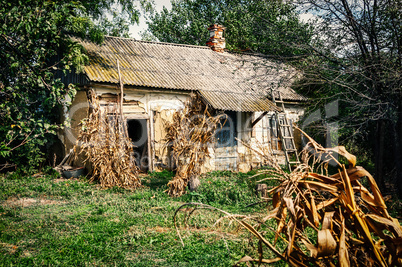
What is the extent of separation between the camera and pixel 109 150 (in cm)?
834

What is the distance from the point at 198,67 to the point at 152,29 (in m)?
11.7

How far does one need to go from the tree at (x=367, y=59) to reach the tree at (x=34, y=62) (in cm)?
601

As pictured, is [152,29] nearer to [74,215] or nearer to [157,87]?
[157,87]

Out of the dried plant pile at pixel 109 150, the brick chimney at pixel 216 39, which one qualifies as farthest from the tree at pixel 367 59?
the brick chimney at pixel 216 39

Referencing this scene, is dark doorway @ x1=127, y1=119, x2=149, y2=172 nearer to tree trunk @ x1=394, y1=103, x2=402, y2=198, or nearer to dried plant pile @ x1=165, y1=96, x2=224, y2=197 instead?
dried plant pile @ x1=165, y1=96, x2=224, y2=197

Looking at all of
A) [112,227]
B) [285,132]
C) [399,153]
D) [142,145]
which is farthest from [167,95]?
[399,153]

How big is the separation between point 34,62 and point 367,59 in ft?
28.6

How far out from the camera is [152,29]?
23.0 m

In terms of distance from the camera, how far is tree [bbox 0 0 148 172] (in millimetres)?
6461

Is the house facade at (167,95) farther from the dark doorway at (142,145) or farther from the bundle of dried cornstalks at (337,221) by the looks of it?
the bundle of dried cornstalks at (337,221)

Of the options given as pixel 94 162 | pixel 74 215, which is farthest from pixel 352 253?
pixel 94 162

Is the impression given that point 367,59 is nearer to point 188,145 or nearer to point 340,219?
point 188,145

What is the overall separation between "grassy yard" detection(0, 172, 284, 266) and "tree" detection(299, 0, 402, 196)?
3.29m

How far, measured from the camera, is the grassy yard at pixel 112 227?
3.92 metres
